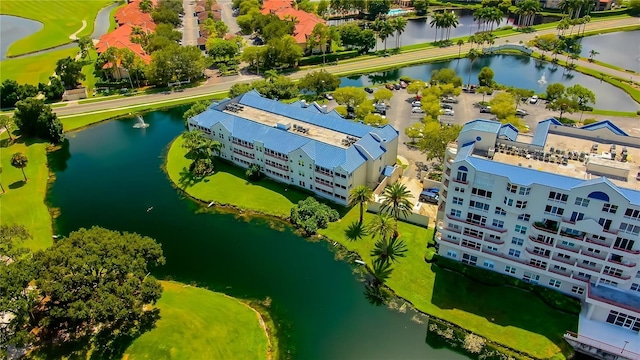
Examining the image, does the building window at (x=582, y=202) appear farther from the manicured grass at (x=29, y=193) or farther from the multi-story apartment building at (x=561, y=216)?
the manicured grass at (x=29, y=193)

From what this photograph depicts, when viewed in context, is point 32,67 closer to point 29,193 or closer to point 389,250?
point 29,193

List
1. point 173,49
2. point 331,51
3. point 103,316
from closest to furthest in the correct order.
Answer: point 103,316, point 173,49, point 331,51

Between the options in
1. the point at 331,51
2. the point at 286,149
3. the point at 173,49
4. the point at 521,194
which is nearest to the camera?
the point at 521,194

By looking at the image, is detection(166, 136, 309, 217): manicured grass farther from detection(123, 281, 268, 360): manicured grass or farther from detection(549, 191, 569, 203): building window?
detection(549, 191, 569, 203): building window

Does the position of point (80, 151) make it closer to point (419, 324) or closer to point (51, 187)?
point (51, 187)

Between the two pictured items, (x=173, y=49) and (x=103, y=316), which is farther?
(x=173, y=49)

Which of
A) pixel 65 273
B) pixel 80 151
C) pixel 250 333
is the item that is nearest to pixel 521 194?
pixel 250 333

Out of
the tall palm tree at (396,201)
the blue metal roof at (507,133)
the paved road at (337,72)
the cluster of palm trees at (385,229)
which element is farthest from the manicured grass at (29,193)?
the blue metal roof at (507,133)
